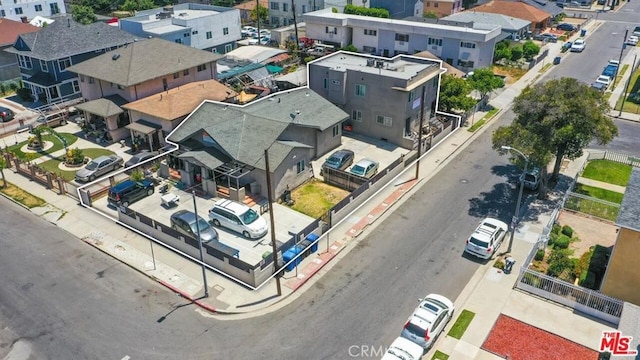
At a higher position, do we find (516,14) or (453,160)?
(516,14)

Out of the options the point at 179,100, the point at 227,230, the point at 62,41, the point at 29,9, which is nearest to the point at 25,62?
the point at 62,41

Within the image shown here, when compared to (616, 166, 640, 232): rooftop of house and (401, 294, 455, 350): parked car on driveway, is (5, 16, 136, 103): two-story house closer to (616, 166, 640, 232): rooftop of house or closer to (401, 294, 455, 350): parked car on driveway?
(401, 294, 455, 350): parked car on driveway

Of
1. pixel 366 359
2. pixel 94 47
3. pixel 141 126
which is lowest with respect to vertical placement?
pixel 366 359

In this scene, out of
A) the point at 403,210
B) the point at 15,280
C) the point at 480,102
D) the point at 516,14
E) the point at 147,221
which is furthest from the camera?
the point at 516,14

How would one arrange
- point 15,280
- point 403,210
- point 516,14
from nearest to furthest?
point 15,280, point 403,210, point 516,14

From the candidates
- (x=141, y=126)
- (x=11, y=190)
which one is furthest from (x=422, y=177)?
(x=11, y=190)

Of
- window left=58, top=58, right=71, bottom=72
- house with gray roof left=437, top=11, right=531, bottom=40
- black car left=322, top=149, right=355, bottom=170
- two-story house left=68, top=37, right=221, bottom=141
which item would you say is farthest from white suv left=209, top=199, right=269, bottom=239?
house with gray roof left=437, top=11, right=531, bottom=40

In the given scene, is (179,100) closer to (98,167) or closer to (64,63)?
(98,167)

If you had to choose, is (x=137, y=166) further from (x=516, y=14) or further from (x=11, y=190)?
(x=516, y=14)
